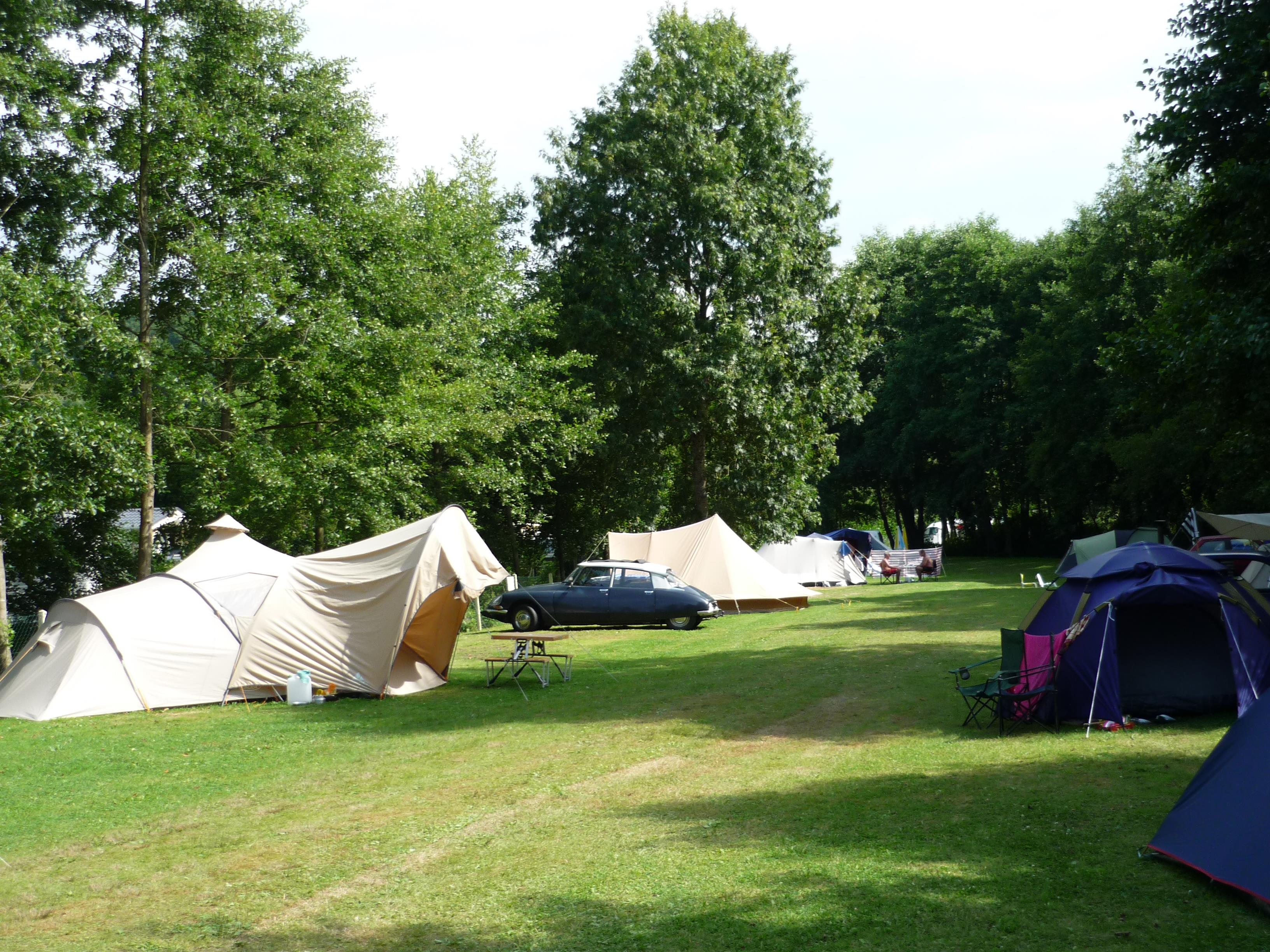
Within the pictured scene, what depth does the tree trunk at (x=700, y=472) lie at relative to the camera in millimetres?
31922

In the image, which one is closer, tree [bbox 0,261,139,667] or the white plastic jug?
the white plastic jug

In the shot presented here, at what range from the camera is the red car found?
23.8 metres

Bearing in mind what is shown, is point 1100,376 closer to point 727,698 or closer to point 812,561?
point 812,561

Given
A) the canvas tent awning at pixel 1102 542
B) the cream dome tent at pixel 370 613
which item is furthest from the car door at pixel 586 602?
the canvas tent awning at pixel 1102 542

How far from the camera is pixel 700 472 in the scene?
32.1 metres

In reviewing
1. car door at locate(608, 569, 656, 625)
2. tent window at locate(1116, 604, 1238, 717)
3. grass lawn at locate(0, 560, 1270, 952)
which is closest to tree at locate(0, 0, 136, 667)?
grass lawn at locate(0, 560, 1270, 952)

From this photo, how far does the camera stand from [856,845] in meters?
6.86

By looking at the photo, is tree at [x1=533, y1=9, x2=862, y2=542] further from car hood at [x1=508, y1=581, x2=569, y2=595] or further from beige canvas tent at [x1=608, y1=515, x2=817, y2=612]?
car hood at [x1=508, y1=581, x2=569, y2=595]

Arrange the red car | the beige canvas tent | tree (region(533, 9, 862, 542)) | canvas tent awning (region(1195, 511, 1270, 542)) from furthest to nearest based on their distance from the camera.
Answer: tree (region(533, 9, 862, 542)) → the beige canvas tent → the red car → canvas tent awning (region(1195, 511, 1270, 542))

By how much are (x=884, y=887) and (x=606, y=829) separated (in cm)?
222

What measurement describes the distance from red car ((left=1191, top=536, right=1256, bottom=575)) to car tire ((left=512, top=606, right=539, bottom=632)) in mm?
14881

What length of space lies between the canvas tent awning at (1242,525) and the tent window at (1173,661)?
44.3ft

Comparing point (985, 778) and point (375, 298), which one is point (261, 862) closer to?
point (985, 778)

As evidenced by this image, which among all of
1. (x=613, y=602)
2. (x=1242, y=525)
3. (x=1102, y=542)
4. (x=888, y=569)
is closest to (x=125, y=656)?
(x=613, y=602)
